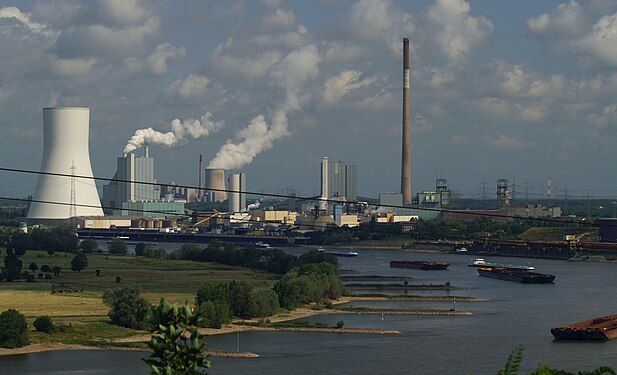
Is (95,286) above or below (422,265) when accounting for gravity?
below

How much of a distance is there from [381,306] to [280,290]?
1.60 meters

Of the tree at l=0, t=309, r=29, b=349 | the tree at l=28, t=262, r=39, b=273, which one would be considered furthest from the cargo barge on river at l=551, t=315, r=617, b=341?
the tree at l=28, t=262, r=39, b=273

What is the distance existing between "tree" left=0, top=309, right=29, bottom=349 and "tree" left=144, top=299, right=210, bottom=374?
914cm

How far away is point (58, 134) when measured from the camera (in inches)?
1243

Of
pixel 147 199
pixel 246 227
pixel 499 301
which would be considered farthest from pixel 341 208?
pixel 499 301

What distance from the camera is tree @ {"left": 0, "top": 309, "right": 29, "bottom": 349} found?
11.7 m

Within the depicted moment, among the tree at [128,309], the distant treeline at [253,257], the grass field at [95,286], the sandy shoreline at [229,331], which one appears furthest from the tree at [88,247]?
the tree at [128,309]

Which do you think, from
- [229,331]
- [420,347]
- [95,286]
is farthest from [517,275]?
[420,347]

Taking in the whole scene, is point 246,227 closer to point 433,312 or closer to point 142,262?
point 142,262

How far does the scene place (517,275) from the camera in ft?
73.5

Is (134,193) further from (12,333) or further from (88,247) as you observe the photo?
(12,333)

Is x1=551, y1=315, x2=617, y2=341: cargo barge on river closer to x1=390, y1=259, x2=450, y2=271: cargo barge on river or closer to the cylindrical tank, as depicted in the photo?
x1=390, y1=259, x2=450, y2=271: cargo barge on river

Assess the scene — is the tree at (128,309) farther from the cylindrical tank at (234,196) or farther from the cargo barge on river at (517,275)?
the cylindrical tank at (234,196)

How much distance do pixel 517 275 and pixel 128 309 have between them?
10785 mm
